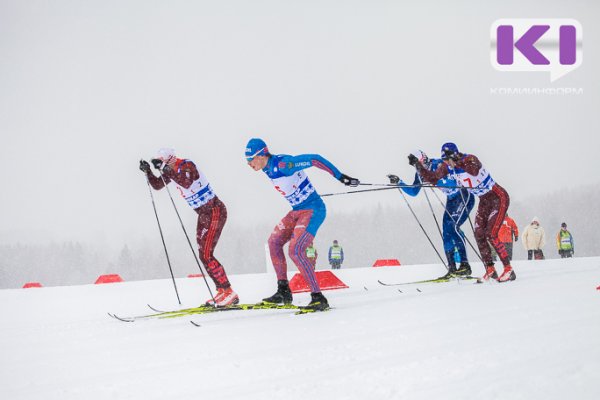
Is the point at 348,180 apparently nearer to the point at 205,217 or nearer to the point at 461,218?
the point at 205,217

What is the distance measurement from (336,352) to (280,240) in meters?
2.57

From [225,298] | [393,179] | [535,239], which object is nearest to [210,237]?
[225,298]

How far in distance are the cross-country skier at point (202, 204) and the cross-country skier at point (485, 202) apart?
2956 mm

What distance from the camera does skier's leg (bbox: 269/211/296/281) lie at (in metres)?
5.44

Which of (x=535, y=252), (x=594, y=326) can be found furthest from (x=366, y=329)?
(x=535, y=252)

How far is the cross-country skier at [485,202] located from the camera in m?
6.82

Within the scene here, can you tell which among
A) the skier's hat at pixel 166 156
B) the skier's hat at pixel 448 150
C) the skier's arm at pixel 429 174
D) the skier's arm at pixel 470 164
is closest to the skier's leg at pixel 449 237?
the skier's arm at pixel 429 174

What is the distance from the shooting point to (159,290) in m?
8.79

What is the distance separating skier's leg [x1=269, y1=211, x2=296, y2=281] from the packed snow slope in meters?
0.47

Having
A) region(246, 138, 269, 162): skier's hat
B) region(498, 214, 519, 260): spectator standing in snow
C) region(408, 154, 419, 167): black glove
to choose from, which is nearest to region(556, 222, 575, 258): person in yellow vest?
region(498, 214, 519, 260): spectator standing in snow

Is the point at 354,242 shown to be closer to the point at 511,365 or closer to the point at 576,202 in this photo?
the point at 576,202

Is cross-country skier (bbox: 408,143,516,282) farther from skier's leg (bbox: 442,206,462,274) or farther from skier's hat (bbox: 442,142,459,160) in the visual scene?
skier's leg (bbox: 442,206,462,274)

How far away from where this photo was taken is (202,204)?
5590 millimetres

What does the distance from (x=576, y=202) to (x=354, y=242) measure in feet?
88.1
